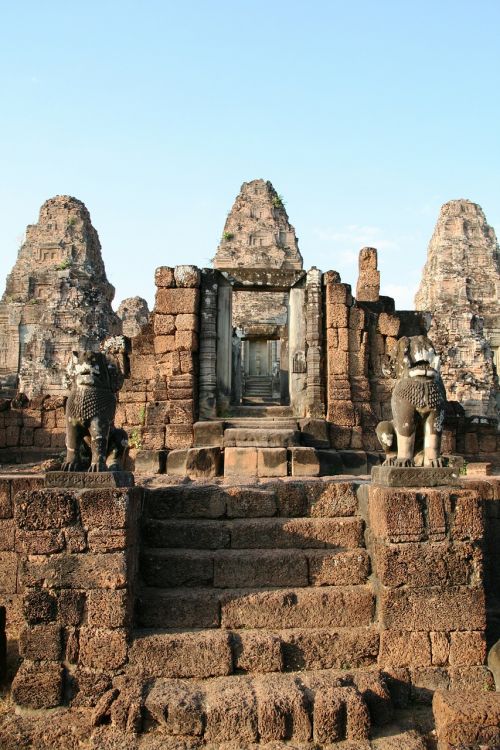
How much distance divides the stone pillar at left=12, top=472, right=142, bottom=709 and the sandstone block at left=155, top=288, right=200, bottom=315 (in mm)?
5897

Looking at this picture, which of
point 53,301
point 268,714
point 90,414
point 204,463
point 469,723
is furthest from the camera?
point 53,301

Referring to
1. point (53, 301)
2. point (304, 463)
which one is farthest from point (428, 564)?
point (53, 301)

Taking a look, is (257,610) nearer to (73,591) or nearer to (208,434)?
(73,591)

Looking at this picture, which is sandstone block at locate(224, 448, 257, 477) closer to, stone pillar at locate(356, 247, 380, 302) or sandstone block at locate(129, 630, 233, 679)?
sandstone block at locate(129, 630, 233, 679)

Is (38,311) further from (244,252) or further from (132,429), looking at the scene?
(132,429)

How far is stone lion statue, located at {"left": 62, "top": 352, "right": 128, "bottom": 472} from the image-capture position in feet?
17.9

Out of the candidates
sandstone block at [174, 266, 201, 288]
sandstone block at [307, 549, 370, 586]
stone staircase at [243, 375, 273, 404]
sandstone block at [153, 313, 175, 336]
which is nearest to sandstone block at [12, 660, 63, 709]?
sandstone block at [307, 549, 370, 586]

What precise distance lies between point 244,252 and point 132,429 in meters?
21.8

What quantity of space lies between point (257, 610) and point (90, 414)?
7.12 feet

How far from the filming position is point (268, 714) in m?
4.01

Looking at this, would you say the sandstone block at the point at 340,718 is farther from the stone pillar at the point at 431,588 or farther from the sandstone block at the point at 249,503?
the sandstone block at the point at 249,503

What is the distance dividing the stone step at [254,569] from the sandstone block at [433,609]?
20.0 inches

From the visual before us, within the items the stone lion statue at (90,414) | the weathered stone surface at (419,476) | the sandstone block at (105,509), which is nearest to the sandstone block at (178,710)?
the sandstone block at (105,509)

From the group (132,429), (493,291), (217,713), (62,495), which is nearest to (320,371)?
(132,429)
